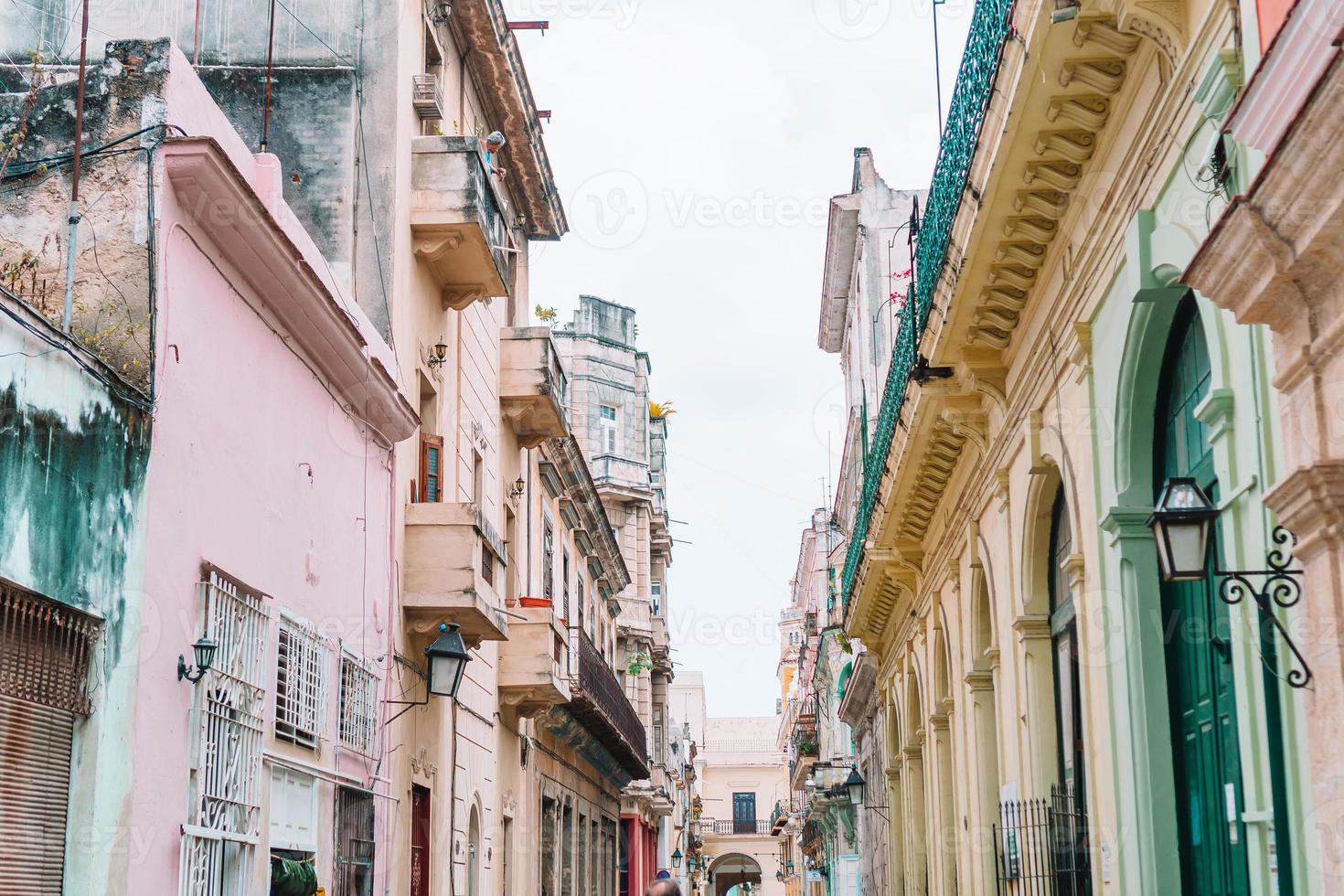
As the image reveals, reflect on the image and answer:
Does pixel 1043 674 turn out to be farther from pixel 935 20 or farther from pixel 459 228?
pixel 459 228

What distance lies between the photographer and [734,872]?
3479 inches

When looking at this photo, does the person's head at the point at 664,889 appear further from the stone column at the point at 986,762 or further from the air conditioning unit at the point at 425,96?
the air conditioning unit at the point at 425,96

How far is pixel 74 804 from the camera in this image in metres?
6.98

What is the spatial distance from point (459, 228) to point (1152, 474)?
7.32 metres

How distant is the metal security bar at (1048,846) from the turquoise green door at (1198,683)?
1.63 metres

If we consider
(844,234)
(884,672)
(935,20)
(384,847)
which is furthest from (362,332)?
(844,234)

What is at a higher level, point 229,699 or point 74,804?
point 229,699

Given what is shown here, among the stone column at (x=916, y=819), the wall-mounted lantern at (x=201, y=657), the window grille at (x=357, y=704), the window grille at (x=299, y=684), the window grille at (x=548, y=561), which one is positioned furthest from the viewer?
the window grille at (x=548, y=561)

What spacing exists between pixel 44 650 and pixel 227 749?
2.15 meters

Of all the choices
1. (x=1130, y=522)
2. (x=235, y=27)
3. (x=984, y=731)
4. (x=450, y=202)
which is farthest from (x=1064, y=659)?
(x=235, y=27)

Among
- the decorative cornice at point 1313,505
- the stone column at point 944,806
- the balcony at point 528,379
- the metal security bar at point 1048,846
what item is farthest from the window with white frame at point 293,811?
the stone column at point 944,806

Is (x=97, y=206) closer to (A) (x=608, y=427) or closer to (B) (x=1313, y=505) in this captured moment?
(B) (x=1313, y=505)

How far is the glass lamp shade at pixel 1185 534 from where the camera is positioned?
19.5 ft

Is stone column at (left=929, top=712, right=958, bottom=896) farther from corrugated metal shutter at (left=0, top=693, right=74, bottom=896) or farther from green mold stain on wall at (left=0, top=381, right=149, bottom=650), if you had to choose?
Result: corrugated metal shutter at (left=0, top=693, right=74, bottom=896)
